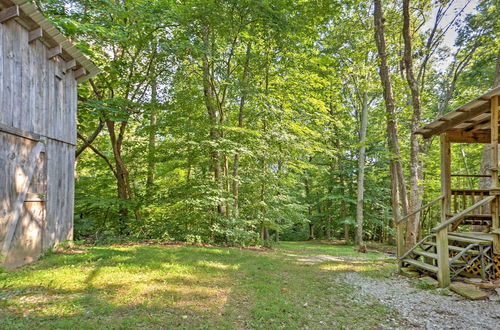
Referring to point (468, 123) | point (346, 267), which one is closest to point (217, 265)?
point (346, 267)

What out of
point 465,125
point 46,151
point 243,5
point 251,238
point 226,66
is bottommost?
point 251,238

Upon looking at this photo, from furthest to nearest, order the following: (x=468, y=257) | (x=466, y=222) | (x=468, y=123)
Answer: (x=466, y=222), (x=468, y=123), (x=468, y=257)

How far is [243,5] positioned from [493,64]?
33.2 feet

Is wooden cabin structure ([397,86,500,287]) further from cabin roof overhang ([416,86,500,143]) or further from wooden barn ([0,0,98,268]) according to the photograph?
wooden barn ([0,0,98,268])

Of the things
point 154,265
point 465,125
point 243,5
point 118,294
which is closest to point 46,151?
point 154,265

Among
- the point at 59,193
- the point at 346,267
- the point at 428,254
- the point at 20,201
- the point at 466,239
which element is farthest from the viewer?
the point at 346,267

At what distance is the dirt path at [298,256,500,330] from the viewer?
3.42 m

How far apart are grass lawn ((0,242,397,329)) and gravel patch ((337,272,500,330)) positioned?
27cm

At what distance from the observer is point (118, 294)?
3.67 metres

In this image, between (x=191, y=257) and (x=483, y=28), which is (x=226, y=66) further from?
(x=483, y=28)

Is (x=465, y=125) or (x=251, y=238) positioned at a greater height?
(x=465, y=125)

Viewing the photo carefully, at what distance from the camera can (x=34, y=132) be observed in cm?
506

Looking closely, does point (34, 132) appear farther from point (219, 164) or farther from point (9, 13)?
point (219, 164)

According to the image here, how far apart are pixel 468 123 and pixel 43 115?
8979 millimetres
